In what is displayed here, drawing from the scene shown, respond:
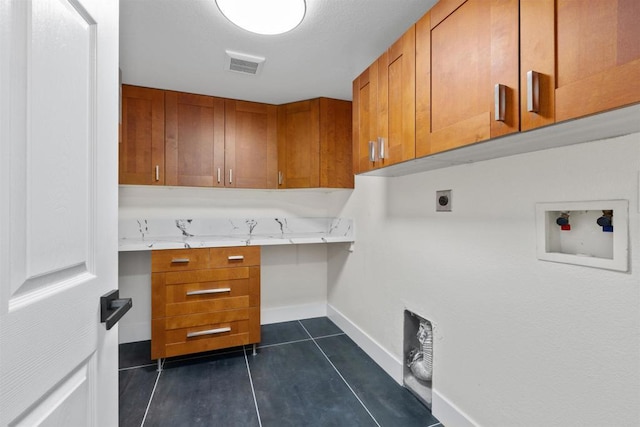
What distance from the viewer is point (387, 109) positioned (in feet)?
4.82

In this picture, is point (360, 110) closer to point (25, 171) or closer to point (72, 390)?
point (25, 171)

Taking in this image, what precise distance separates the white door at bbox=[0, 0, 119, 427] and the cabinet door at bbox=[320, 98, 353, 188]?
180 centimetres

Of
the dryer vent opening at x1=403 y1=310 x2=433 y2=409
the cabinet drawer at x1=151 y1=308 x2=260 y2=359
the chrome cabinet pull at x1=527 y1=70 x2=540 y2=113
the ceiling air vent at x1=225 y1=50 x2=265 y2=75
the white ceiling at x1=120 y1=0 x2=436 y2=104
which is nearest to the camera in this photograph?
the chrome cabinet pull at x1=527 y1=70 x2=540 y2=113

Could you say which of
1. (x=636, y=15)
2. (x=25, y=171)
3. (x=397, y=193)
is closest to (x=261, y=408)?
(x=397, y=193)

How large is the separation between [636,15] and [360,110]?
1192 millimetres

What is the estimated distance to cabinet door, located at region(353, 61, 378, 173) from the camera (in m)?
1.57

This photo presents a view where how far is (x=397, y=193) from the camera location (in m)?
1.95

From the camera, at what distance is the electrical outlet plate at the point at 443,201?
1.52m

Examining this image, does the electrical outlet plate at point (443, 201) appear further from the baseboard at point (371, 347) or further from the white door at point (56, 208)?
the white door at point (56, 208)

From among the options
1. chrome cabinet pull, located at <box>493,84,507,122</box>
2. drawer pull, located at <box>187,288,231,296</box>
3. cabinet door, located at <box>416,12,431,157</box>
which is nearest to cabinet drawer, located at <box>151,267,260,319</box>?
drawer pull, located at <box>187,288,231,296</box>

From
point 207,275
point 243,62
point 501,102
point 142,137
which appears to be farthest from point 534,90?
point 142,137

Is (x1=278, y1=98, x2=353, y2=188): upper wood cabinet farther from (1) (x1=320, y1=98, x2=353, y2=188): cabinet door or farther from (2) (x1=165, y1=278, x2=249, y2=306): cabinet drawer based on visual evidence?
(2) (x1=165, y1=278, x2=249, y2=306): cabinet drawer

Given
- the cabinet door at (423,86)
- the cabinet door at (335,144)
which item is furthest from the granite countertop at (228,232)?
the cabinet door at (423,86)

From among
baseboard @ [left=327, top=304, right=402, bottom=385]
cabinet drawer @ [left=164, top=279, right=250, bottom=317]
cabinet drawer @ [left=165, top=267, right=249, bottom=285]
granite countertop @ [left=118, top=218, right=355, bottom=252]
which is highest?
granite countertop @ [left=118, top=218, right=355, bottom=252]
